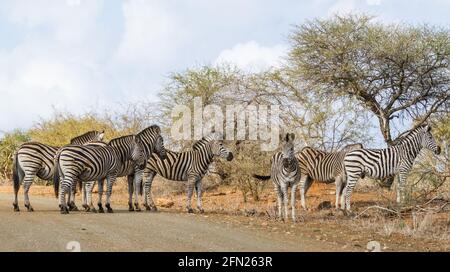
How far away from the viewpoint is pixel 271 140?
71.3 ft

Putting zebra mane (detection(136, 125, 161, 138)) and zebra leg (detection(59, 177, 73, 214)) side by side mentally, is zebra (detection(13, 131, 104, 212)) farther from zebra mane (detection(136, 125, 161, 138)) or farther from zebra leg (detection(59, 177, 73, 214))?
zebra mane (detection(136, 125, 161, 138))

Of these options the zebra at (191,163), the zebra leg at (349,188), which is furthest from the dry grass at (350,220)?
the zebra at (191,163)

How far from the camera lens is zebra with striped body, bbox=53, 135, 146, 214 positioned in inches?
591

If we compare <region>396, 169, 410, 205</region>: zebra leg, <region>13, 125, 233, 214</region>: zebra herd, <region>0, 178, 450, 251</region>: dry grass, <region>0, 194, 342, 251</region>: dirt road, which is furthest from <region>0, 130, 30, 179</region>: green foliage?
<region>396, 169, 410, 205</region>: zebra leg

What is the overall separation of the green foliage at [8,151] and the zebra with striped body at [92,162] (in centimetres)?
2226

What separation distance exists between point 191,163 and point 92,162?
8.99ft

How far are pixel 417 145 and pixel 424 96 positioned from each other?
6.20 m

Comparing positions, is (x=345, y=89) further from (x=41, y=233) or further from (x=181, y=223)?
(x=41, y=233)

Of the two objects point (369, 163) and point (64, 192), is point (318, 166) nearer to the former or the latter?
point (369, 163)

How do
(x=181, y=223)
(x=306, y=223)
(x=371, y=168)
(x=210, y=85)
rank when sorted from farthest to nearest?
(x=210, y=85) < (x=371, y=168) < (x=306, y=223) < (x=181, y=223)

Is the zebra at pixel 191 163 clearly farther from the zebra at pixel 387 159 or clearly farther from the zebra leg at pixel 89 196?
the zebra at pixel 387 159

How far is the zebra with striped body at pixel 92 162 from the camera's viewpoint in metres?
15.0

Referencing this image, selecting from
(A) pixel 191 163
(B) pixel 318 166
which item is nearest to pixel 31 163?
(A) pixel 191 163
